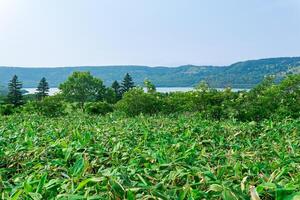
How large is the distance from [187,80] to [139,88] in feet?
511

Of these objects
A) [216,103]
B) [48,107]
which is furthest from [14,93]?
[216,103]

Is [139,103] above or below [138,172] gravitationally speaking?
below

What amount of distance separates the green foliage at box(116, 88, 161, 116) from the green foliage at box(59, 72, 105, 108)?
31.5 meters

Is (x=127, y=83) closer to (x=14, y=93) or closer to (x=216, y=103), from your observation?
(x=14, y=93)

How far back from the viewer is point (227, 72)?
181625 mm

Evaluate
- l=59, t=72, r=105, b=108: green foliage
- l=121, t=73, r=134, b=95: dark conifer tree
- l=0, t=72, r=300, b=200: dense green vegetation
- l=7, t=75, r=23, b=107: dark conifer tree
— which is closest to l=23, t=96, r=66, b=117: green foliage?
l=0, t=72, r=300, b=200: dense green vegetation

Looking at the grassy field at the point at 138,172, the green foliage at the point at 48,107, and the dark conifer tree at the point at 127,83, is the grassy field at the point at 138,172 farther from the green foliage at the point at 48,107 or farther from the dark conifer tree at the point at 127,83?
the dark conifer tree at the point at 127,83

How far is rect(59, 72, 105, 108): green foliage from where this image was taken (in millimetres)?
52581

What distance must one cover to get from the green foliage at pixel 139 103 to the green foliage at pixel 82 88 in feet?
103

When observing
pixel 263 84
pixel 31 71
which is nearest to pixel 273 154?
pixel 263 84

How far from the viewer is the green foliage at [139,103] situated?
2100 cm

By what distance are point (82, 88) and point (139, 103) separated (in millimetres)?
32912

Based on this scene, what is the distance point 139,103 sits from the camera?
69.2 feet

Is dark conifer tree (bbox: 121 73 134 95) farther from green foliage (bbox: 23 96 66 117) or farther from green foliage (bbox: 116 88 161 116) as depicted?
green foliage (bbox: 116 88 161 116)
